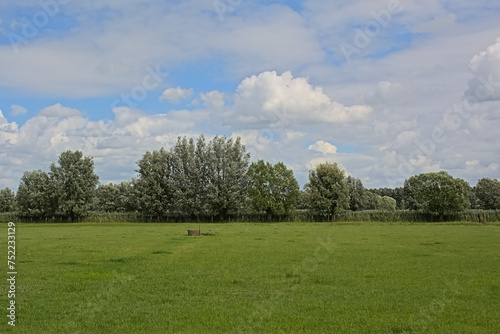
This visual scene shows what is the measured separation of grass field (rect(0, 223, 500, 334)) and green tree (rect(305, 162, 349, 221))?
201 ft

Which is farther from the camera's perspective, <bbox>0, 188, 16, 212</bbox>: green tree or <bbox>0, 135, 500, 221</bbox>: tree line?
<bbox>0, 188, 16, 212</bbox>: green tree

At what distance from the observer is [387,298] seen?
13.1m

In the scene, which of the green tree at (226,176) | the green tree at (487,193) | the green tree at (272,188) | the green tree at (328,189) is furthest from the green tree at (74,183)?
the green tree at (487,193)

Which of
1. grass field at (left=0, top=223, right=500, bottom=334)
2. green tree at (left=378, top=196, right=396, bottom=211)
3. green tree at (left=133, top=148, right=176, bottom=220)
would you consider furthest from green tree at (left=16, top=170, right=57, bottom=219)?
green tree at (left=378, top=196, right=396, bottom=211)

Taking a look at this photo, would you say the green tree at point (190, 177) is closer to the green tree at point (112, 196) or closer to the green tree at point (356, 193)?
the green tree at point (112, 196)

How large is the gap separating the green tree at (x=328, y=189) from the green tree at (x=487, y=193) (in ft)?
176

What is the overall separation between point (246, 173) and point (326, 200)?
16669 millimetres

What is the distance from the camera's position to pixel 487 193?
11994 centimetres

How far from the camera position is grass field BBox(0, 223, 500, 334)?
10.6m

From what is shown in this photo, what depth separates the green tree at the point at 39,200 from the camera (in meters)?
88.8

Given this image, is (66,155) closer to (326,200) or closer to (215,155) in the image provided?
(215,155)

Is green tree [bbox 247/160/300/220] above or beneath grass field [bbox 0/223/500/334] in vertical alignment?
above

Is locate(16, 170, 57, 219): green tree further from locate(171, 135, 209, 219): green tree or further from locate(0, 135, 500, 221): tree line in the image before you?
locate(171, 135, 209, 219): green tree

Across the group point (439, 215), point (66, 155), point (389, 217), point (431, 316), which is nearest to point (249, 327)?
point (431, 316)
